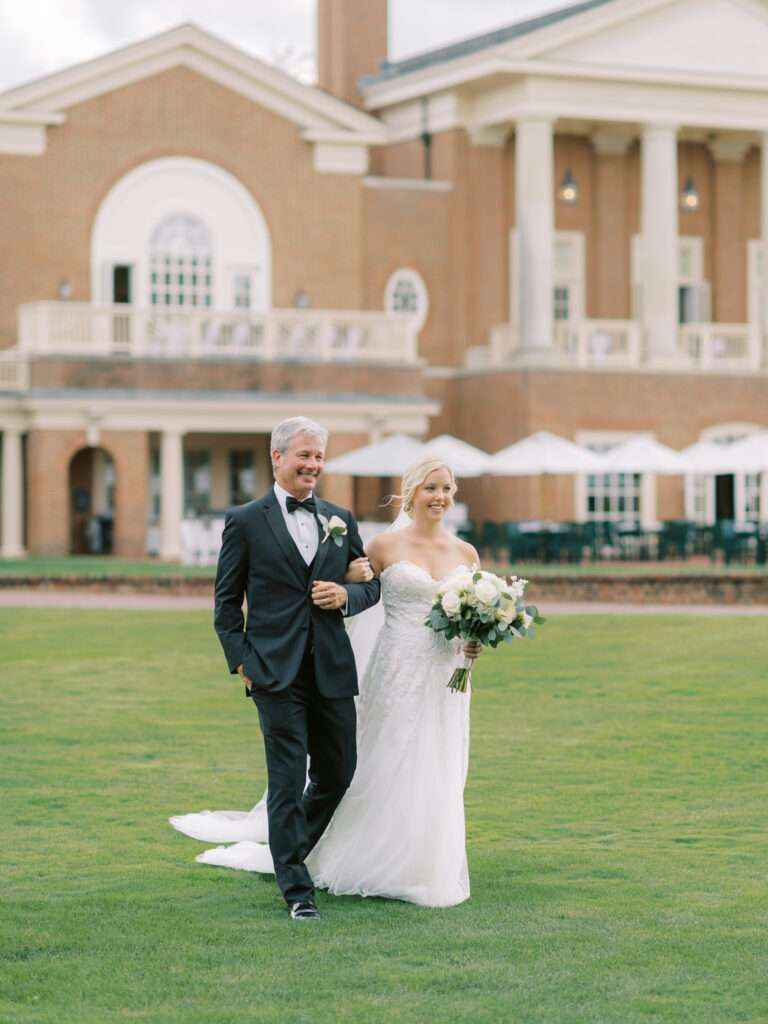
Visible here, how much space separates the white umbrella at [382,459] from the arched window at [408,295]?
331 inches

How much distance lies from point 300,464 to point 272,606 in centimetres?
58

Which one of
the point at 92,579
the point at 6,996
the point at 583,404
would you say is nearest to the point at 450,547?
the point at 6,996

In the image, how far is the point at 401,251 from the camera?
1656 inches

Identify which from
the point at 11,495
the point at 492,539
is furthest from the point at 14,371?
the point at 492,539

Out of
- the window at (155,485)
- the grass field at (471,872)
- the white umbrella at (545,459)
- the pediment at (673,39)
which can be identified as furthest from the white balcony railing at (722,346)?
the grass field at (471,872)

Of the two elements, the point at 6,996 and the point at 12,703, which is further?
the point at 12,703

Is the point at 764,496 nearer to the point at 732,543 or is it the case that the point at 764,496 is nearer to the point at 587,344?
the point at 587,344

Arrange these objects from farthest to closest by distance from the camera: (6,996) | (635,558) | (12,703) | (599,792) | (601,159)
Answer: (601,159), (635,558), (12,703), (599,792), (6,996)

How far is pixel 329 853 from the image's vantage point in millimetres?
9000

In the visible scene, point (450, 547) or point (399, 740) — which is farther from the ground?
point (450, 547)

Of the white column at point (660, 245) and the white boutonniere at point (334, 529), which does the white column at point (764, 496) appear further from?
the white boutonniere at point (334, 529)

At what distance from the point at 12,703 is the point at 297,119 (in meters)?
26.7

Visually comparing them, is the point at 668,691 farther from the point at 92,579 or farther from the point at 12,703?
the point at 92,579

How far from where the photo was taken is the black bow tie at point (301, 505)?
858cm
